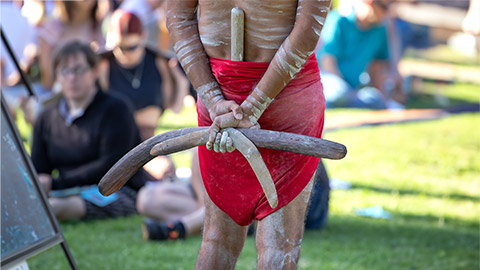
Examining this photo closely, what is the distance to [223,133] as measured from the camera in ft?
7.70

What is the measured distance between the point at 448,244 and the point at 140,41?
2966mm

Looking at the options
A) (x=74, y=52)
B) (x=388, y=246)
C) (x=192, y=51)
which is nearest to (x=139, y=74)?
(x=74, y=52)

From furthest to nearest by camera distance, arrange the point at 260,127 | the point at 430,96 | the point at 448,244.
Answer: the point at 430,96
the point at 448,244
the point at 260,127

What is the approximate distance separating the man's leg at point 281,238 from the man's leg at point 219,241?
0.46 ft

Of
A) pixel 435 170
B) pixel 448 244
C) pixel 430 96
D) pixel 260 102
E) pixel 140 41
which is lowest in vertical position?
pixel 430 96

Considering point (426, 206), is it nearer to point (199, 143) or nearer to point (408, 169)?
point (408, 169)

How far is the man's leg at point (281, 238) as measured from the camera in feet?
8.16

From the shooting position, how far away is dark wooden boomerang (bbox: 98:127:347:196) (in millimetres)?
2295

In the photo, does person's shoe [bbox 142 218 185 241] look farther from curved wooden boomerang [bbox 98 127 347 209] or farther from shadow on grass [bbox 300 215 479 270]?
curved wooden boomerang [bbox 98 127 347 209]

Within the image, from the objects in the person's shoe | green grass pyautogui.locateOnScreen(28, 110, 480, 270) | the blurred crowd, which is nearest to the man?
the blurred crowd

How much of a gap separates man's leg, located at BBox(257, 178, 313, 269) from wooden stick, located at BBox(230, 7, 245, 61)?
0.55 metres

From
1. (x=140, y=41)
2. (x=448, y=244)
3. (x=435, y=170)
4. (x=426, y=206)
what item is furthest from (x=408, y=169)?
(x=140, y=41)

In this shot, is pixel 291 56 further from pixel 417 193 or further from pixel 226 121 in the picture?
pixel 417 193

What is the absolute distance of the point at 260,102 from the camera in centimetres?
241
